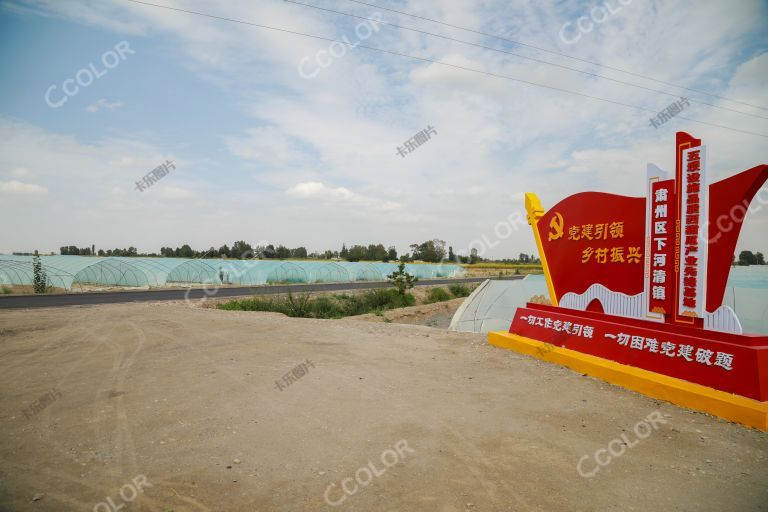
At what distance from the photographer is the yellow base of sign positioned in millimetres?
4914

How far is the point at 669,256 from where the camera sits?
6.48 meters

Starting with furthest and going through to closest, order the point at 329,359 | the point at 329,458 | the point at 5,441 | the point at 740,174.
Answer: the point at 329,359 → the point at 740,174 → the point at 5,441 → the point at 329,458

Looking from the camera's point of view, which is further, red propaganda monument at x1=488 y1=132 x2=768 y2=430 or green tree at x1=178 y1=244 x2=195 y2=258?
green tree at x1=178 y1=244 x2=195 y2=258

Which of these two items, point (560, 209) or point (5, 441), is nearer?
point (5, 441)

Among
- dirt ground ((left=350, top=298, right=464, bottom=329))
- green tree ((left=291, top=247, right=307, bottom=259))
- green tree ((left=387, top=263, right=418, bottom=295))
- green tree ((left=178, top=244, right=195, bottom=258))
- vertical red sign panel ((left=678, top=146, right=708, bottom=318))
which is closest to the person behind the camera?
vertical red sign panel ((left=678, top=146, right=708, bottom=318))

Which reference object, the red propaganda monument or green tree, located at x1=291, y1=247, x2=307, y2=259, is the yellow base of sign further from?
green tree, located at x1=291, y1=247, x2=307, y2=259

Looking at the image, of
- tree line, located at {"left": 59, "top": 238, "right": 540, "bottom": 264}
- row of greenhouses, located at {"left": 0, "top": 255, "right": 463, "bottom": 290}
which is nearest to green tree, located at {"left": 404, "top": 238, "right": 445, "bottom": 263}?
tree line, located at {"left": 59, "top": 238, "right": 540, "bottom": 264}

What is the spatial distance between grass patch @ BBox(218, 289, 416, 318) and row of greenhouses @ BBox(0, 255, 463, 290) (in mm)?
13995

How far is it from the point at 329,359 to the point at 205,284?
28.9 meters

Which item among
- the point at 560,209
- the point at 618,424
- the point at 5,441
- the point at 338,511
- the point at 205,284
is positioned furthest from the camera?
the point at 205,284

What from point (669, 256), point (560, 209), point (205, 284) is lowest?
point (205, 284)

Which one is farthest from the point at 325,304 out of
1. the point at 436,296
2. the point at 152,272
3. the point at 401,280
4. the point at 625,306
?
the point at 152,272

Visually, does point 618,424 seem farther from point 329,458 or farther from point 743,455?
point 329,458

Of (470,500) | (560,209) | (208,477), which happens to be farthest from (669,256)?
(208,477)
